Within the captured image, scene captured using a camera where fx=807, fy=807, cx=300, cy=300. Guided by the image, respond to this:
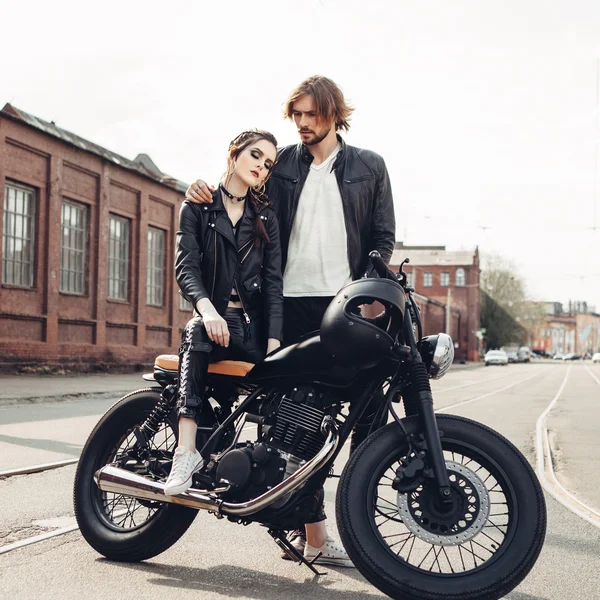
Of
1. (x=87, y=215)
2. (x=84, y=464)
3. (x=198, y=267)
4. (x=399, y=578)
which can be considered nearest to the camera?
(x=399, y=578)

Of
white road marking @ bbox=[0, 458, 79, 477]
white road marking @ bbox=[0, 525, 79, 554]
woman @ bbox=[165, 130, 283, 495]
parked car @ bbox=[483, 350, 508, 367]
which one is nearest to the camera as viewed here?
woman @ bbox=[165, 130, 283, 495]

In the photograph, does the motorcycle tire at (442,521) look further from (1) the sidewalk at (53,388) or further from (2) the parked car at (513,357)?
(2) the parked car at (513,357)

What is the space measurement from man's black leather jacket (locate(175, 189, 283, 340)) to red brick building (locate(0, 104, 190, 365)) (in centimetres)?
1902

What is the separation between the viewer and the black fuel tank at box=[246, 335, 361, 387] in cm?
319

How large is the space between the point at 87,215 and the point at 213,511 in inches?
956

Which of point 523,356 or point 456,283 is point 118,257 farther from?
point 523,356

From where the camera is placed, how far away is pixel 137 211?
2917 centimetres

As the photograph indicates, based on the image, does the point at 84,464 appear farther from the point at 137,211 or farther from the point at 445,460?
the point at 137,211

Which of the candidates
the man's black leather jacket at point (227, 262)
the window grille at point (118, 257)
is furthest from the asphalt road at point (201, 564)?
the window grille at point (118, 257)

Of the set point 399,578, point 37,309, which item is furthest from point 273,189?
point 37,309

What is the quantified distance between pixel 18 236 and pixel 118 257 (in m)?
5.90

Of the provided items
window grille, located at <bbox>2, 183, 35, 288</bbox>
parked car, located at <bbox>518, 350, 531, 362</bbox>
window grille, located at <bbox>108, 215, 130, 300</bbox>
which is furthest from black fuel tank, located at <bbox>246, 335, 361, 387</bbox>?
parked car, located at <bbox>518, 350, 531, 362</bbox>

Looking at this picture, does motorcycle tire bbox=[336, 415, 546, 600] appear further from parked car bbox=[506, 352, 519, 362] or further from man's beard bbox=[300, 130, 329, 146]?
parked car bbox=[506, 352, 519, 362]

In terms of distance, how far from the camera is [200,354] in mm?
3418
